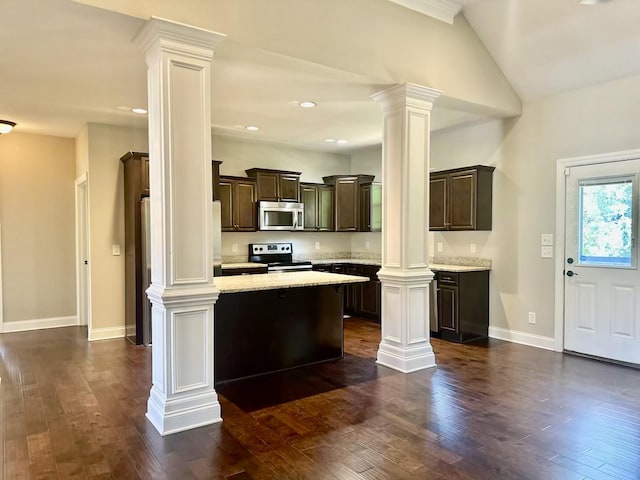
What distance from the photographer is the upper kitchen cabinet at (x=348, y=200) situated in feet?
23.7

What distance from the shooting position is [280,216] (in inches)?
262

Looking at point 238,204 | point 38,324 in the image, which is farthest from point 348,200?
point 38,324

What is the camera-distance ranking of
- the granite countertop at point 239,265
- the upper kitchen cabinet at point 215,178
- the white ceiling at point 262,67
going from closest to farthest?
the white ceiling at point 262,67 < the upper kitchen cabinet at point 215,178 < the granite countertop at point 239,265

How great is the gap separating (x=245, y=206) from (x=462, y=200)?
3.02 meters

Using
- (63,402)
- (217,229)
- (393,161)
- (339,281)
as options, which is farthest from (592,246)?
(63,402)

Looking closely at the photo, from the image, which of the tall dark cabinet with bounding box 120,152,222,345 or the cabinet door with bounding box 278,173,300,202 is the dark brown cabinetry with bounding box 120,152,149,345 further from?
the cabinet door with bounding box 278,173,300,202

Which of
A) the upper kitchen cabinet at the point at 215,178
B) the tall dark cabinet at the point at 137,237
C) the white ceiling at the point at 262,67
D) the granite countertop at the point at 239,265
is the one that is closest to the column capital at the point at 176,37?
the white ceiling at the point at 262,67

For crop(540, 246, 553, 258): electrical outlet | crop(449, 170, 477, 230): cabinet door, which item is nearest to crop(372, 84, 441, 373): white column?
crop(449, 170, 477, 230): cabinet door

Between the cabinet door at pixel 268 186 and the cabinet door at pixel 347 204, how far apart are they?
3.87 feet

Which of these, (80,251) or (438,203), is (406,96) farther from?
(80,251)

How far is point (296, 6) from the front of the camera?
331cm

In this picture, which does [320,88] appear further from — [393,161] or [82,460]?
[82,460]

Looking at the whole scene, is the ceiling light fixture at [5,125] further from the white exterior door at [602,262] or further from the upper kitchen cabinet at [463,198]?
the white exterior door at [602,262]

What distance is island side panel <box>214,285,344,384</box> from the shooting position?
383 cm
